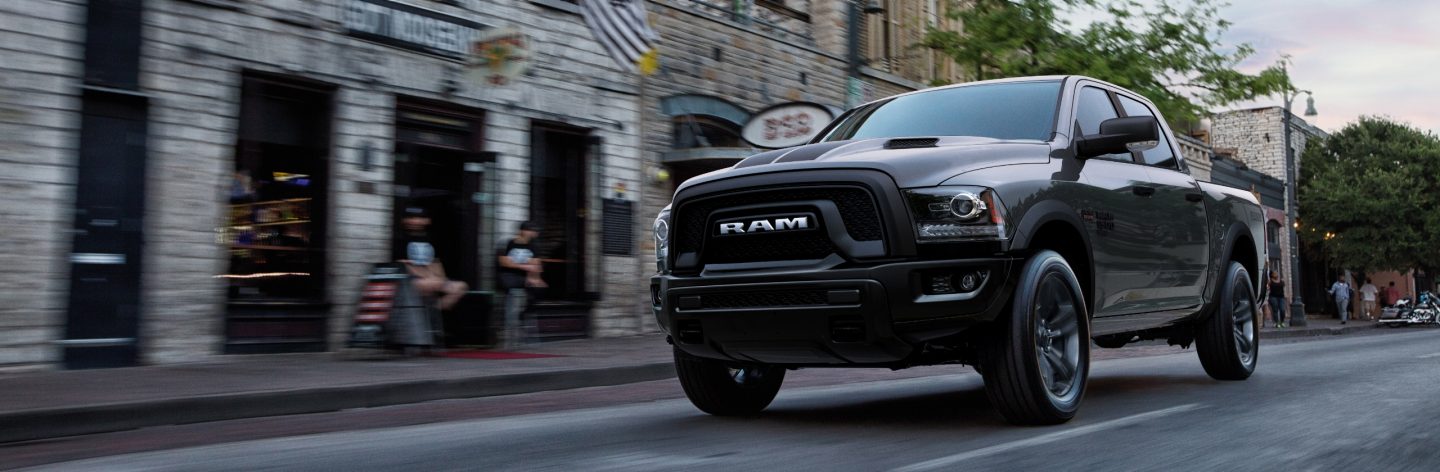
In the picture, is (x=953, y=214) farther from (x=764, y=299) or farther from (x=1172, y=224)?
(x=1172, y=224)

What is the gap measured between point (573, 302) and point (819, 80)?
6.75m

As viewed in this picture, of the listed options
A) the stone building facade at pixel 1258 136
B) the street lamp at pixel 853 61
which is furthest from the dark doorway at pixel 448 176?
the stone building facade at pixel 1258 136

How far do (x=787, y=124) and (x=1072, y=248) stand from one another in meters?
10.6

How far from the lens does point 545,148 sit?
15.7m

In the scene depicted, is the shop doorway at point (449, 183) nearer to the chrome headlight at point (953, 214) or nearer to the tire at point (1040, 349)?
the tire at point (1040, 349)

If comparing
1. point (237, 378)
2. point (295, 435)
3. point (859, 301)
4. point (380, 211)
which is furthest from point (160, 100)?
point (859, 301)

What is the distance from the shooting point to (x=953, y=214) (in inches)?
198

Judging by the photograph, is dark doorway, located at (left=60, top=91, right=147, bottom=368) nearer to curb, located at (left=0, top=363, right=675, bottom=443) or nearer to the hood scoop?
curb, located at (left=0, top=363, right=675, bottom=443)

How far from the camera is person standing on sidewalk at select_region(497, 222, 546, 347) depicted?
13359 millimetres

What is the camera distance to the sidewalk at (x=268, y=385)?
6680 mm

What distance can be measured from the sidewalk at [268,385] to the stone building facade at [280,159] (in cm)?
73

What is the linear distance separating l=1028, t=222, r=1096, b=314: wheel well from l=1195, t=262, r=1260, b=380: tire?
2.29 m

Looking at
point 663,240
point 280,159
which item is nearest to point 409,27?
point 280,159

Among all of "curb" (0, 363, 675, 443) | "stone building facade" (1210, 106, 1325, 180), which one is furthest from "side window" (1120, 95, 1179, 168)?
"stone building facade" (1210, 106, 1325, 180)
